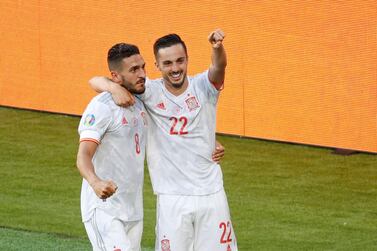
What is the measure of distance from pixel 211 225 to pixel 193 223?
14cm

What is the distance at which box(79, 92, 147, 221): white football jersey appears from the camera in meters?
8.94

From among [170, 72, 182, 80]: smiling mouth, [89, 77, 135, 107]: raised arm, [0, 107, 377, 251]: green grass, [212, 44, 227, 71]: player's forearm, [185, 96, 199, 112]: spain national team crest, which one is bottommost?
[0, 107, 377, 251]: green grass

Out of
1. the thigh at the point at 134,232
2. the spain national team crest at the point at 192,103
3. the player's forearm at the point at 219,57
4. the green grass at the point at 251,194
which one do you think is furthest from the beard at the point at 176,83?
the green grass at the point at 251,194

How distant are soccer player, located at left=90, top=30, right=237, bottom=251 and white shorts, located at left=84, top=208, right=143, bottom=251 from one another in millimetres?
254

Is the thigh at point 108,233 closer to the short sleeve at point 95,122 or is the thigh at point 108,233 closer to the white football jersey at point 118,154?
the white football jersey at point 118,154

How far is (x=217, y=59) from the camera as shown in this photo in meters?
8.90

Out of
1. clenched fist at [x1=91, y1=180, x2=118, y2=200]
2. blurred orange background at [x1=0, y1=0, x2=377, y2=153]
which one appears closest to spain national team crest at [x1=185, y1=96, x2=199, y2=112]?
clenched fist at [x1=91, y1=180, x2=118, y2=200]

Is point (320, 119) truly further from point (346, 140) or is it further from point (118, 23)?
point (118, 23)

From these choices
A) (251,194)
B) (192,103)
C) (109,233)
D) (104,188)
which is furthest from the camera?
(251,194)

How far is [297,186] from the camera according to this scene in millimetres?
14008

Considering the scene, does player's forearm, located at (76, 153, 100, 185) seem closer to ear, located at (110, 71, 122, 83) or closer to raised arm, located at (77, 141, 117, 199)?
raised arm, located at (77, 141, 117, 199)

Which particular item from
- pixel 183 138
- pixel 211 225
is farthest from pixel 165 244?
pixel 183 138

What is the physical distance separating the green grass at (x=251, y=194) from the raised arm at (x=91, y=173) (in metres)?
3.28

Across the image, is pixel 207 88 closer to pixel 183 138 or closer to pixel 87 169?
pixel 183 138
